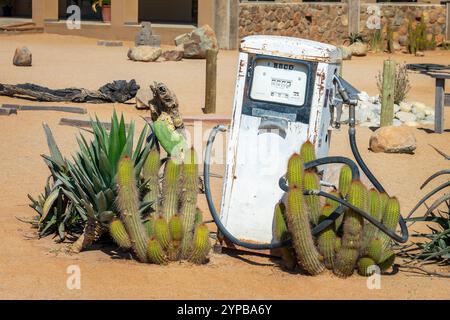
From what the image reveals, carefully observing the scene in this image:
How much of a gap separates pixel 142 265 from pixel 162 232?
0.27 m

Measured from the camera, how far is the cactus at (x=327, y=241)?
639cm

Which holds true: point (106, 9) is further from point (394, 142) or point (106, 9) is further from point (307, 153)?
point (307, 153)

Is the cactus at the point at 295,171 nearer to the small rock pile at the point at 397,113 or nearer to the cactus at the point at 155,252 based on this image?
the cactus at the point at 155,252

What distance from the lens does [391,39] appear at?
26766mm

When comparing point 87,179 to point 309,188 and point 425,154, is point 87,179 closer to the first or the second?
point 309,188

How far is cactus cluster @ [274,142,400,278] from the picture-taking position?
20.5 ft

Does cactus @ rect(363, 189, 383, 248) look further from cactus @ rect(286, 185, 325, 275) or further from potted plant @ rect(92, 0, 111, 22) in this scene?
potted plant @ rect(92, 0, 111, 22)

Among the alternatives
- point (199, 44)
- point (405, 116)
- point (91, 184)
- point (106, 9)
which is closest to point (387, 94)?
point (405, 116)

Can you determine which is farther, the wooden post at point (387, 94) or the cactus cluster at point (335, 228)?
the wooden post at point (387, 94)

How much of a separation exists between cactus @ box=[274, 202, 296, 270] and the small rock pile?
755cm

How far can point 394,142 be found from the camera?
12047 mm

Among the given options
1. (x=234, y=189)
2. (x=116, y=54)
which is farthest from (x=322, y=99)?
(x=116, y=54)

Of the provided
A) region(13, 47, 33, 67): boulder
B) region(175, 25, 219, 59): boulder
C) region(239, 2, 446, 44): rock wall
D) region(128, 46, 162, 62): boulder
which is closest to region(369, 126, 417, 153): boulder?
region(13, 47, 33, 67): boulder

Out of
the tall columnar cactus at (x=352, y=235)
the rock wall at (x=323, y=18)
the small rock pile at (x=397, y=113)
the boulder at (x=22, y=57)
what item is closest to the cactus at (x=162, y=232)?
the tall columnar cactus at (x=352, y=235)
